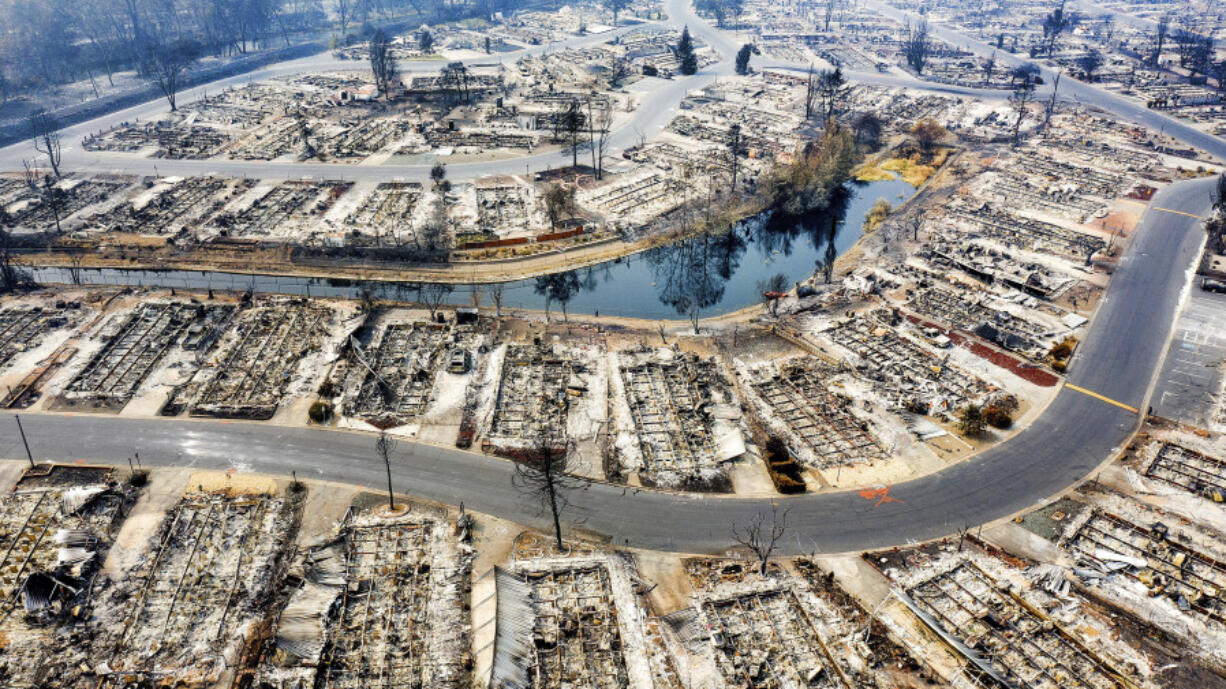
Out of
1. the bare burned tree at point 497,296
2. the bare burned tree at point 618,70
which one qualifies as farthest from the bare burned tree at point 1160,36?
the bare burned tree at point 497,296

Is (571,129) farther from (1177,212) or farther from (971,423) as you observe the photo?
(1177,212)

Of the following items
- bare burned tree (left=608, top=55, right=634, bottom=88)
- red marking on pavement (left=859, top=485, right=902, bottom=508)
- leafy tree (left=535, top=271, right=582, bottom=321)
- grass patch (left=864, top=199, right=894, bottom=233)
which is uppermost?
bare burned tree (left=608, top=55, right=634, bottom=88)

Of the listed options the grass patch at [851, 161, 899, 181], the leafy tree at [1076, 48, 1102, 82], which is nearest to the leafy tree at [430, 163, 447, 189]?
the grass patch at [851, 161, 899, 181]

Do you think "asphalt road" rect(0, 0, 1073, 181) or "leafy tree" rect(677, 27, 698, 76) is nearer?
"asphalt road" rect(0, 0, 1073, 181)

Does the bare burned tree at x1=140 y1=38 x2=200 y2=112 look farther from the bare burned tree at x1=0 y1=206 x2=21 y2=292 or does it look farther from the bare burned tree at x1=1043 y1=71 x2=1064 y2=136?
the bare burned tree at x1=1043 y1=71 x2=1064 y2=136

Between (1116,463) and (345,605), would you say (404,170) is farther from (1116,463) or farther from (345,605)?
(1116,463)

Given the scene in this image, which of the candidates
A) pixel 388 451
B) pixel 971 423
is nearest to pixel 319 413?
pixel 388 451
